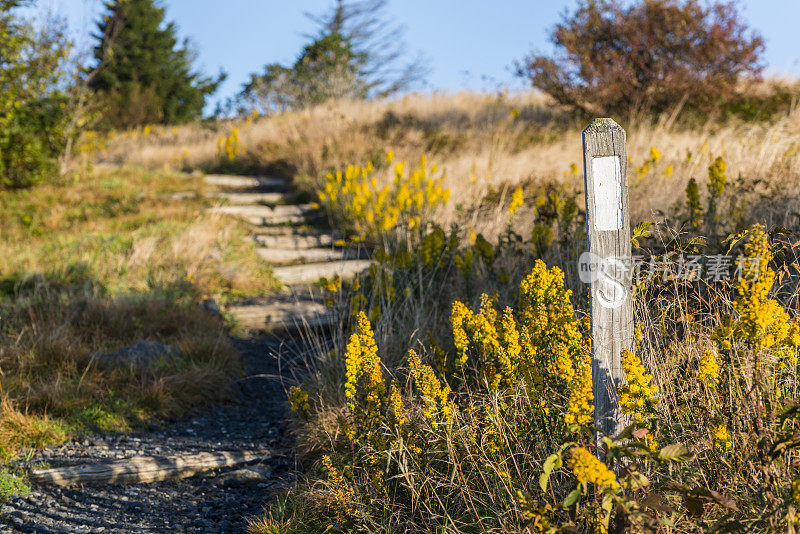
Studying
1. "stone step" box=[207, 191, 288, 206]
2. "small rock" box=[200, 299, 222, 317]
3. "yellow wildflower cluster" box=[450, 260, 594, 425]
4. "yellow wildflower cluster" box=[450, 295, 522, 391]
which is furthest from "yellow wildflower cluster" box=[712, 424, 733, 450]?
"stone step" box=[207, 191, 288, 206]

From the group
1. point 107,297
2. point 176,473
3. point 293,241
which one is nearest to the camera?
point 176,473

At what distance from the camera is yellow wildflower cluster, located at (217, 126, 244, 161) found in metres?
11.8

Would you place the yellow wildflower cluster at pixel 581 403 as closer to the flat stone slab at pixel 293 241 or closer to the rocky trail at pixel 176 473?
the rocky trail at pixel 176 473

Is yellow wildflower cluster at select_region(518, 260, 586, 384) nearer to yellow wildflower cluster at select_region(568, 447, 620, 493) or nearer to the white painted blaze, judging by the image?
the white painted blaze

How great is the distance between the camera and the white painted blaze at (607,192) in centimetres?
204

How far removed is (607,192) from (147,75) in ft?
83.3

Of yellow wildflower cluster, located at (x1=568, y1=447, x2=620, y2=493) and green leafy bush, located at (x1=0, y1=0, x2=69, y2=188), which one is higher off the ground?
green leafy bush, located at (x1=0, y1=0, x2=69, y2=188)

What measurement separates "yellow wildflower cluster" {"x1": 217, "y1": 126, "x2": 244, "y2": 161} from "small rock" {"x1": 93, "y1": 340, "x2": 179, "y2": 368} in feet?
25.9

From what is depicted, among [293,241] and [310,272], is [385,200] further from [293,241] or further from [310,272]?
[293,241]

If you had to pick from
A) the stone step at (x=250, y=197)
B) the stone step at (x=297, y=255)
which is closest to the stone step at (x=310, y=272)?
the stone step at (x=297, y=255)

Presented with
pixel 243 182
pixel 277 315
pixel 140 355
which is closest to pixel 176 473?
pixel 140 355

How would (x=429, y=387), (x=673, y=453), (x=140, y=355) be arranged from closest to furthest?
(x=673, y=453) < (x=429, y=387) < (x=140, y=355)

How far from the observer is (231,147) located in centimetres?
1181

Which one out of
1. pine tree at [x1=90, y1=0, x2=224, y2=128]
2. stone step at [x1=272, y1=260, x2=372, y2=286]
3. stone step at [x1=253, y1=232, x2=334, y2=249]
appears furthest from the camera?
→ pine tree at [x1=90, y1=0, x2=224, y2=128]
